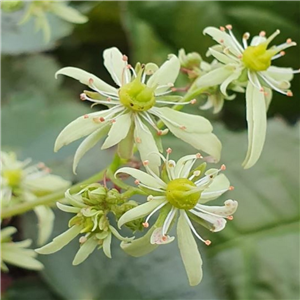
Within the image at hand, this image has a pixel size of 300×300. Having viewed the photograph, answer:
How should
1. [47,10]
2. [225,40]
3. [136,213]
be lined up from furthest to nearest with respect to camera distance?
1. [47,10]
2. [225,40]
3. [136,213]

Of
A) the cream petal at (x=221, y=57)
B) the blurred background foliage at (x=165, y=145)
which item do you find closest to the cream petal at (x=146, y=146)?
the cream petal at (x=221, y=57)

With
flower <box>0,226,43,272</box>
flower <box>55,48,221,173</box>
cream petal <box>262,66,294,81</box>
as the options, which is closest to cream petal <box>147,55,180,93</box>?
flower <box>55,48,221,173</box>

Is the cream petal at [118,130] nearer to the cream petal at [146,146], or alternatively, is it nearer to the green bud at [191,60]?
the cream petal at [146,146]

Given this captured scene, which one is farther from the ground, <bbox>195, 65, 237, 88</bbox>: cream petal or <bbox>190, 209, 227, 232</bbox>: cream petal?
<bbox>195, 65, 237, 88</bbox>: cream petal

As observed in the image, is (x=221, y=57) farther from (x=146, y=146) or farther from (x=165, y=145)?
(x=165, y=145)

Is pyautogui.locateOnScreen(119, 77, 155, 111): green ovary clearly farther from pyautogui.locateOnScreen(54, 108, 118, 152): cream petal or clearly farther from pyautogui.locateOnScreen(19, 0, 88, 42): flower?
pyautogui.locateOnScreen(19, 0, 88, 42): flower

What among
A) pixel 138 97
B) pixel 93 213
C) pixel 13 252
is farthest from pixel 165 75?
pixel 13 252
